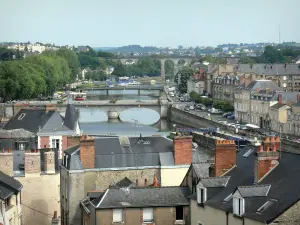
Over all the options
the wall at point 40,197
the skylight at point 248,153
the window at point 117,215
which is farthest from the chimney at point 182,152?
the window at point 117,215

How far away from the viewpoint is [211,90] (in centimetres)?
12025

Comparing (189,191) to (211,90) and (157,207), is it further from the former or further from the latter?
(211,90)

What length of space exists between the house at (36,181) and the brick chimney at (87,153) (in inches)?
103

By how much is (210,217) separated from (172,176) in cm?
679

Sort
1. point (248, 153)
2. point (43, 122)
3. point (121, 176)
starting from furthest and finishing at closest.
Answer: point (43, 122) → point (121, 176) → point (248, 153)

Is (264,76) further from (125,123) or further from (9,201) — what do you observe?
(9,201)

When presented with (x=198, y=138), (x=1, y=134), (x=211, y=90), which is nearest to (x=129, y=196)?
(x=1, y=134)

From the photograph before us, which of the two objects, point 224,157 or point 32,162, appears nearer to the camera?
point 224,157

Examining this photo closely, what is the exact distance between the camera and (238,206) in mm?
19938

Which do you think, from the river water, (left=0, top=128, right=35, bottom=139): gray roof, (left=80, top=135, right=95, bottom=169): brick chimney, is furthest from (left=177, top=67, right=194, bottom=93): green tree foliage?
(left=80, top=135, right=95, bottom=169): brick chimney

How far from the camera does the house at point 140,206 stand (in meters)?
22.8

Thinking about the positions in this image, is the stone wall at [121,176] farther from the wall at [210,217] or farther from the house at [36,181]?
the wall at [210,217]

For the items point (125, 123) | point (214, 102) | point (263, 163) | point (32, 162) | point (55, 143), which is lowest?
point (125, 123)

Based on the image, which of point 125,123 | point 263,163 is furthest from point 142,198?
point 125,123
